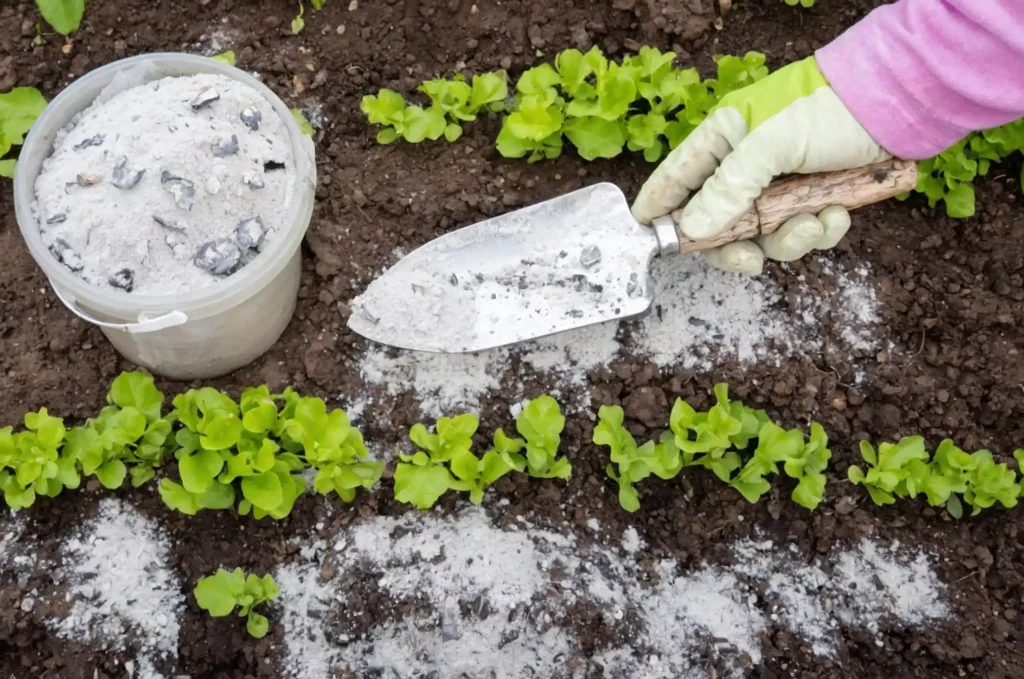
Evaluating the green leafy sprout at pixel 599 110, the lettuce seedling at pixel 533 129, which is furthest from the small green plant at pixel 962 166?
the lettuce seedling at pixel 533 129

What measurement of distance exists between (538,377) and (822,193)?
0.70 metres

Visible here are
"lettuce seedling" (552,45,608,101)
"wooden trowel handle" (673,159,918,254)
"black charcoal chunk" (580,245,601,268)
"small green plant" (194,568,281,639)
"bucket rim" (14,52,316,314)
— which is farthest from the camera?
"lettuce seedling" (552,45,608,101)

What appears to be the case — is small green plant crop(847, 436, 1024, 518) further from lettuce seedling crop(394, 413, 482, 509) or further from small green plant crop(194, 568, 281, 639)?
small green plant crop(194, 568, 281, 639)

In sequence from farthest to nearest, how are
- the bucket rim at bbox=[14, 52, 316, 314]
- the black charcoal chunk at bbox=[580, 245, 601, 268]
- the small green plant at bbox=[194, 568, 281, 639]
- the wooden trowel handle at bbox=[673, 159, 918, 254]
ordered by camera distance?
the black charcoal chunk at bbox=[580, 245, 601, 268] < the wooden trowel handle at bbox=[673, 159, 918, 254] < the small green plant at bbox=[194, 568, 281, 639] < the bucket rim at bbox=[14, 52, 316, 314]

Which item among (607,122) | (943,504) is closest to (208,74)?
(607,122)

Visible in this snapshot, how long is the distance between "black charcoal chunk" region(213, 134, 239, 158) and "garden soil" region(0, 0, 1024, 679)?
1.22 ft

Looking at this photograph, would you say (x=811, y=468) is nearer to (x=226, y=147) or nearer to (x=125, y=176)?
(x=226, y=147)

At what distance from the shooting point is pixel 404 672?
1804mm

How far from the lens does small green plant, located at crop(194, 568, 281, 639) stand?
173 centimetres

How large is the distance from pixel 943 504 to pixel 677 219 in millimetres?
857

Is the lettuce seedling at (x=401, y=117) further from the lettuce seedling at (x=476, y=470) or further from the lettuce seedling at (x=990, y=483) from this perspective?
the lettuce seedling at (x=990, y=483)

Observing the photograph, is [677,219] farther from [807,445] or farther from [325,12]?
[325,12]

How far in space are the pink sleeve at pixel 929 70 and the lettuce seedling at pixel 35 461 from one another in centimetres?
167

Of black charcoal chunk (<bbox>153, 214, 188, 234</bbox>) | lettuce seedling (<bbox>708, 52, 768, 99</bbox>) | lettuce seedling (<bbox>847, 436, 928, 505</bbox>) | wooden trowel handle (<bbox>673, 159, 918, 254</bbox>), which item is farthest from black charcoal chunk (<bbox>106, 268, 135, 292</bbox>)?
lettuce seedling (<bbox>847, 436, 928, 505</bbox>)
